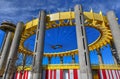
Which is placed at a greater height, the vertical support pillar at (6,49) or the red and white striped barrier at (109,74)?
the vertical support pillar at (6,49)

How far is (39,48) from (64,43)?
1326 centimetres

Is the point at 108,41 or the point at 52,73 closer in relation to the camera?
the point at 52,73

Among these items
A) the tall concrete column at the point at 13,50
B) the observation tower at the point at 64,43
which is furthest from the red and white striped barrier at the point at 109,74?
the tall concrete column at the point at 13,50

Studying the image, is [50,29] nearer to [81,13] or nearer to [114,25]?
[81,13]

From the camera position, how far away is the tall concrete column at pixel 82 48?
22.6 meters

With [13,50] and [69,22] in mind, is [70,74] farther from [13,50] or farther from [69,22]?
[13,50]

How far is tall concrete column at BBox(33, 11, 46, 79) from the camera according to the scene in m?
24.7

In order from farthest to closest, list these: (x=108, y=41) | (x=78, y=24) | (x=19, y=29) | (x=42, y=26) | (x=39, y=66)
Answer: (x=108, y=41)
(x=19, y=29)
(x=42, y=26)
(x=78, y=24)
(x=39, y=66)

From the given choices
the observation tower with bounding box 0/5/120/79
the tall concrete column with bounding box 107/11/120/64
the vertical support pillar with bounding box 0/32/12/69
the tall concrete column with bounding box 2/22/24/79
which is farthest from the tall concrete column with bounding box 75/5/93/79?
the vertical support pillar with bounding box 0/32/12/69

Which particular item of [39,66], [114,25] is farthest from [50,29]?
[114,25]

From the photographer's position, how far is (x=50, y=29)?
3456cm

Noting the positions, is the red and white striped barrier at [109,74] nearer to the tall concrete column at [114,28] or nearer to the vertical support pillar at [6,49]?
the tall concrete column at [114,28]

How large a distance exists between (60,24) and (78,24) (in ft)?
16.0

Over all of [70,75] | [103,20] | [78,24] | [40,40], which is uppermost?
[103,20]
